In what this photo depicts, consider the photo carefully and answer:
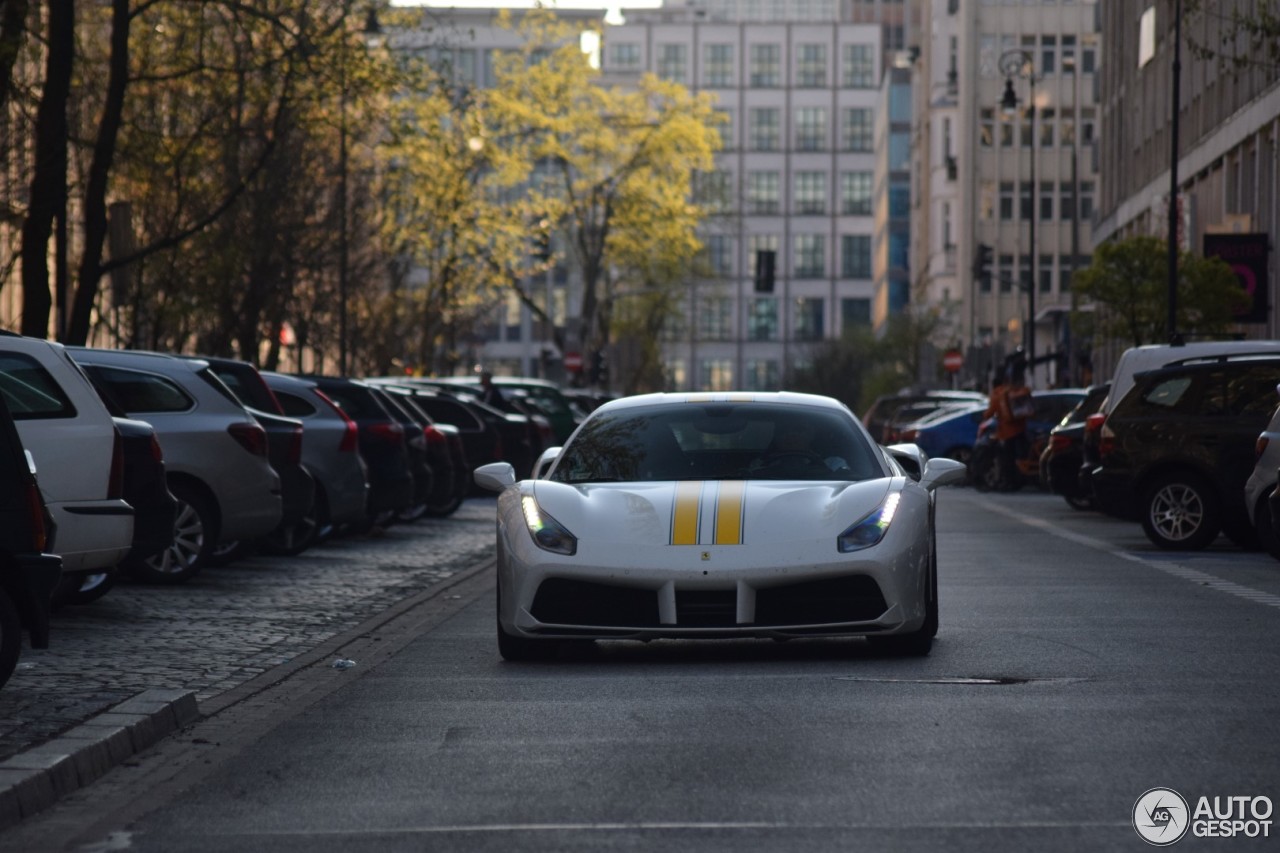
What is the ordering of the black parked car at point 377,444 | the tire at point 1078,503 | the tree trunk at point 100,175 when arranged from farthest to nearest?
the tire at point 1078,503 → the tree trunk at point 100,175 → the black parked car at point 377,444

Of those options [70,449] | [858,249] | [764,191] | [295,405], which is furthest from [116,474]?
[858,249]

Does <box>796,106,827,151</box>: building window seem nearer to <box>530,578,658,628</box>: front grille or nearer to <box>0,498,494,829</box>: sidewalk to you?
<box>0,498,494,829</box>: sidewalk

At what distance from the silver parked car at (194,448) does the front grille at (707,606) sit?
23.9 ft

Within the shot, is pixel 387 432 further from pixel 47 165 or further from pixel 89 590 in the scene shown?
pixel 89 590

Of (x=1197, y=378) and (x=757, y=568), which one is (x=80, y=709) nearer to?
(x=757, y=568)

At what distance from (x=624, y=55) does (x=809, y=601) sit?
148 metres

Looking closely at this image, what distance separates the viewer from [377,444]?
24.7 metres

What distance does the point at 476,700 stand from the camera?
427 inches

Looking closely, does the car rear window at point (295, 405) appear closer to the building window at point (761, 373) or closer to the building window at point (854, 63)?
the building window at point (854, 63)

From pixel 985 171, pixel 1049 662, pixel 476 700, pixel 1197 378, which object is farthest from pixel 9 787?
pixel 985 171

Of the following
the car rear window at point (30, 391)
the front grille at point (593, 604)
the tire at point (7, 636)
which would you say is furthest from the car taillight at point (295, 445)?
the tire at point (7, 636)

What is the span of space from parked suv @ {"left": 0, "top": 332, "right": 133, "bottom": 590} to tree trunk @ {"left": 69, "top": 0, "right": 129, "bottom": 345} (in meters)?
15.0

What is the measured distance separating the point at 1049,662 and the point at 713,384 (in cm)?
14994

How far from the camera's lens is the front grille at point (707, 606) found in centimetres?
1209
